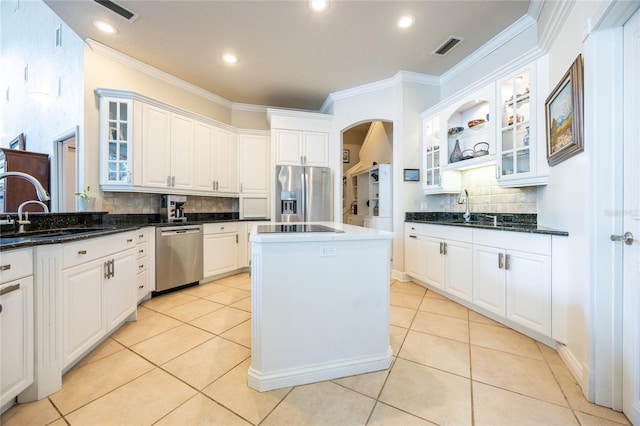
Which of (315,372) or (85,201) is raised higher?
(85,201)

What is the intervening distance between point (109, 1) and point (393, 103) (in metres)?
3.37

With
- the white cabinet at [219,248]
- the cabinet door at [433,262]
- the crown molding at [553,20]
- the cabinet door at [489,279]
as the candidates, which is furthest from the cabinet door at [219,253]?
the crown molding at [553,20]

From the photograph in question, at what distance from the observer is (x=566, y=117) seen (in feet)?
5.56

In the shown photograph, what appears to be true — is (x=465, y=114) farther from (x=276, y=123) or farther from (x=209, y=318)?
(x=209, y=318)

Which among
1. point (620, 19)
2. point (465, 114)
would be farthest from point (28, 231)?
point (465, 114)

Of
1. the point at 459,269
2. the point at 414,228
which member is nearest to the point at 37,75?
the point at 414,228

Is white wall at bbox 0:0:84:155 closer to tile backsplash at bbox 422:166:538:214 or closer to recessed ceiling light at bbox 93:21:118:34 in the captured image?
recessed ceiling light at bbox 93:21:118:34

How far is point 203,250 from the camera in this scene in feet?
11.2

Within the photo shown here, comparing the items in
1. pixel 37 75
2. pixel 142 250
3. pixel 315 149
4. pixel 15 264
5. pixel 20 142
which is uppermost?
pixel 37 75

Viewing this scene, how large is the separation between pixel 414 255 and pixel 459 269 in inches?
30.0

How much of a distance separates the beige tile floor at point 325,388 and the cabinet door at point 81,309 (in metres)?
0.17

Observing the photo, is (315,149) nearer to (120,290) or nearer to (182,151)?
(182,151)

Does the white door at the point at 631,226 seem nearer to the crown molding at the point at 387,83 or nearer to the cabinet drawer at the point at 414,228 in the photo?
the cabinet drawer at the point at 414,228

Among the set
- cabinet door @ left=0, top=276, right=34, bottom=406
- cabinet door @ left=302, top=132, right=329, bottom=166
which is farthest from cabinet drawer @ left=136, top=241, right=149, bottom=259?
cabinet door @ left=302, top=132, right=329, bottom=166
